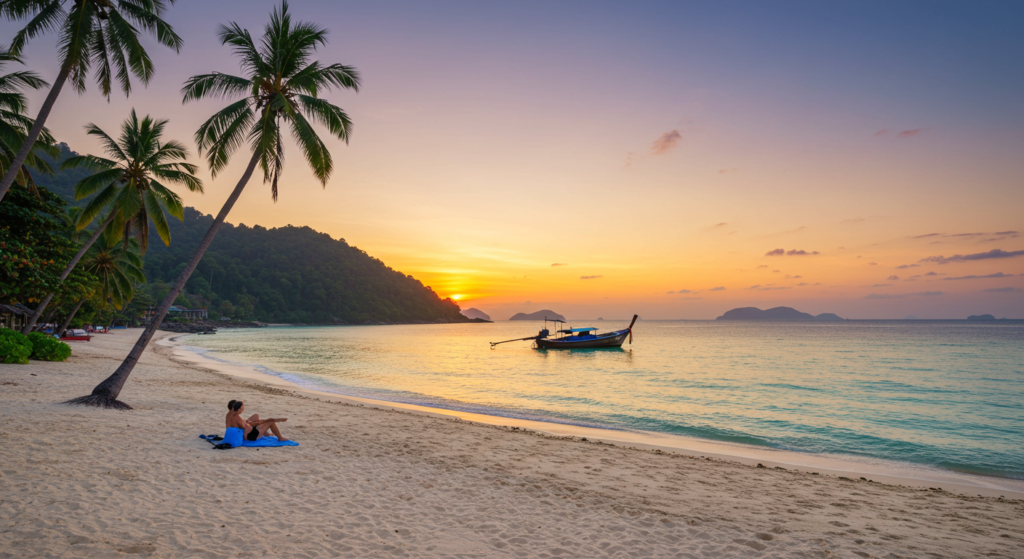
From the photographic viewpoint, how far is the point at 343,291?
157 meters

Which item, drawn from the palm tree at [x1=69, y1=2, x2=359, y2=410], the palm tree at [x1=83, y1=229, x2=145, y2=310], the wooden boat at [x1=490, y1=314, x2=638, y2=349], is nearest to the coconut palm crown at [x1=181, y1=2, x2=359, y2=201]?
the palm tree at [x1=69, y1=2, x2=359, y2=410]

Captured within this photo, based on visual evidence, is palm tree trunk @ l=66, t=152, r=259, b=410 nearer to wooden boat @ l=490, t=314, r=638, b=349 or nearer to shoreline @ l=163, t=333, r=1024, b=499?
shoreline @ l=163, t=333, r=1024, b=499

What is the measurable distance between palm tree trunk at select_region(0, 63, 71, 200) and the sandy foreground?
197 inches

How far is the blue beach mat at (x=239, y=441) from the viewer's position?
8227 millimetres

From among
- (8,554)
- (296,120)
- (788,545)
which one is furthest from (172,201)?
(788,545)

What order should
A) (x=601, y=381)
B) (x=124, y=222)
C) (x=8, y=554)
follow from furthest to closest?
(x=601, y=381)
(x=124, y=222)
(x=8, y=554)

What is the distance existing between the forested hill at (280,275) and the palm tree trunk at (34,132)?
12001cm

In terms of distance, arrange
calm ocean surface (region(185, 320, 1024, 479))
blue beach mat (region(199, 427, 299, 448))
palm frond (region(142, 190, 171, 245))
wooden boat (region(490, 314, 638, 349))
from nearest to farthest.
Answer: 1. blue beach mat (region(199, 427, 299, 448))
2. calm ocean surface (region(185, 320, 1024, 479))
3. palm frond (region(142, 190, 171, 245))
4. wooden boat (region(490, 314, 638, 349))

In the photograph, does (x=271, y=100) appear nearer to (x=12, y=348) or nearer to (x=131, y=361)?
(x=131, y=361)

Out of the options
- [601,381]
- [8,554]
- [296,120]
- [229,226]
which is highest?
[229,226]

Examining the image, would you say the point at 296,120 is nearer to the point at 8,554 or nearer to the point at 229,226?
the point at 8,554

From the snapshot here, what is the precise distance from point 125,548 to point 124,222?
698 inches

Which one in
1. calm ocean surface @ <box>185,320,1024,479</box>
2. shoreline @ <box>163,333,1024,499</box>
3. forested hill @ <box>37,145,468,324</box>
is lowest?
calm ocean surface @ <box>185,320,1024,479</box>

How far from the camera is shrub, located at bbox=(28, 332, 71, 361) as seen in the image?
19.8 metres
